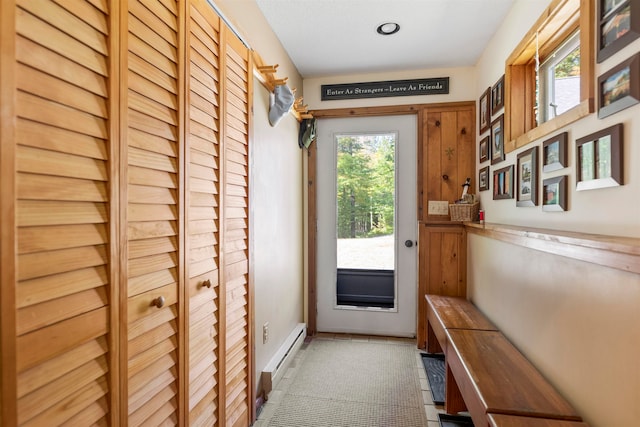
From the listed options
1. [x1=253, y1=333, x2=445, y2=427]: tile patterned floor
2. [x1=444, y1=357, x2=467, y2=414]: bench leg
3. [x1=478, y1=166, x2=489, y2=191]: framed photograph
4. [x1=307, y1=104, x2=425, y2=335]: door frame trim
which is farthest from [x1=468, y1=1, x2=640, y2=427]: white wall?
[x1=307, y1=104, x2=425, y2=335]: door frame trim

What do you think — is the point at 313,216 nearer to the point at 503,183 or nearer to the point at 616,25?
the point at 503,183

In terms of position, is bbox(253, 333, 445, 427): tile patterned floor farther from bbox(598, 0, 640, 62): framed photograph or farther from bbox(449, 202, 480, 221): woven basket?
bbox(598, 0, 640, 62): framed photograph

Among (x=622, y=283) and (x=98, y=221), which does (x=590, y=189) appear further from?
(x=98, y=221)

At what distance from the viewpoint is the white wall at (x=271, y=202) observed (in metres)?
2.00

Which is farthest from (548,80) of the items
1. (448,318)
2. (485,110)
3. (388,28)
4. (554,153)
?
(448,318)

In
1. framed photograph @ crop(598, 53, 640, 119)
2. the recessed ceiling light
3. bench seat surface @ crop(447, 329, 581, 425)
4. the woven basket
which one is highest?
the recessed ceiling light

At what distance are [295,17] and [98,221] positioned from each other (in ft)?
6.28

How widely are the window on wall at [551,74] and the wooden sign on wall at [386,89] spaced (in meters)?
0.93

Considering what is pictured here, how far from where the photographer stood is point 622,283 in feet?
3.44

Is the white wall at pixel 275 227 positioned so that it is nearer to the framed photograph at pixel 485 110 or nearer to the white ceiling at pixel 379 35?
the white ceiling at pixel 379 35

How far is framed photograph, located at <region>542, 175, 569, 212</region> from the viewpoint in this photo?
4.72 feet

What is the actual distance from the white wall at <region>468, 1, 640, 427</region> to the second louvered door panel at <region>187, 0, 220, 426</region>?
1437mm

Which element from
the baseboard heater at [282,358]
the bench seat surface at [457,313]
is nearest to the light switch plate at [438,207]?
the bench seat surface at [457,313]

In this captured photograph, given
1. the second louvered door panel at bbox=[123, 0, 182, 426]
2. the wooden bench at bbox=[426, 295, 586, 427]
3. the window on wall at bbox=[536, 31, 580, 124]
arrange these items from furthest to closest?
1. the window on wall at bbox=[536, 31, 580, 124]
2. the wooden bench at bbox=[426, 295, 586, 427]
3. the second louvered door panel at bbox=[123, 0, 182, 426]
